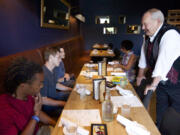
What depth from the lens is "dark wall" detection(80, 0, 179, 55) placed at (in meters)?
7.98

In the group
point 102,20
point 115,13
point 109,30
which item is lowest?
point 109,30

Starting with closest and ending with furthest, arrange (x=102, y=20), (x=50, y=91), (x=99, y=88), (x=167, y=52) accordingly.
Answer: (x=99, y=88)
(x=167, y=52)
(x=50, y=91)
(x=102, y=20)

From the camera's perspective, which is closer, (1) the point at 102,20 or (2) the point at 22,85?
(2) the point at 22,85

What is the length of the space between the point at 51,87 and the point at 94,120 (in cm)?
99

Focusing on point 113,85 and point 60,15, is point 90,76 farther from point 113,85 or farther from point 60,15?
point 60,15

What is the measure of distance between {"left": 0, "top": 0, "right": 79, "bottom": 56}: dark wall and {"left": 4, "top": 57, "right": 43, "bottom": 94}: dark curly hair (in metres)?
0.87

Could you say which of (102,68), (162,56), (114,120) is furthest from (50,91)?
(162,56)

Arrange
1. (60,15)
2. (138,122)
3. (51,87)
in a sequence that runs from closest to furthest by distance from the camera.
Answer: (138,122) < (51,87) < (60,15)

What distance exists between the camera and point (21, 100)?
3.75 feet

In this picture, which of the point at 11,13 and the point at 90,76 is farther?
the point at 90,76

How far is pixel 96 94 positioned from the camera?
1.44 metres

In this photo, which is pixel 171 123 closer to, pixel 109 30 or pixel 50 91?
pixel 50 91

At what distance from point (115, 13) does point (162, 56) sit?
7.24 metres

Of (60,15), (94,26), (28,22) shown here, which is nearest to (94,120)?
(28,22)
